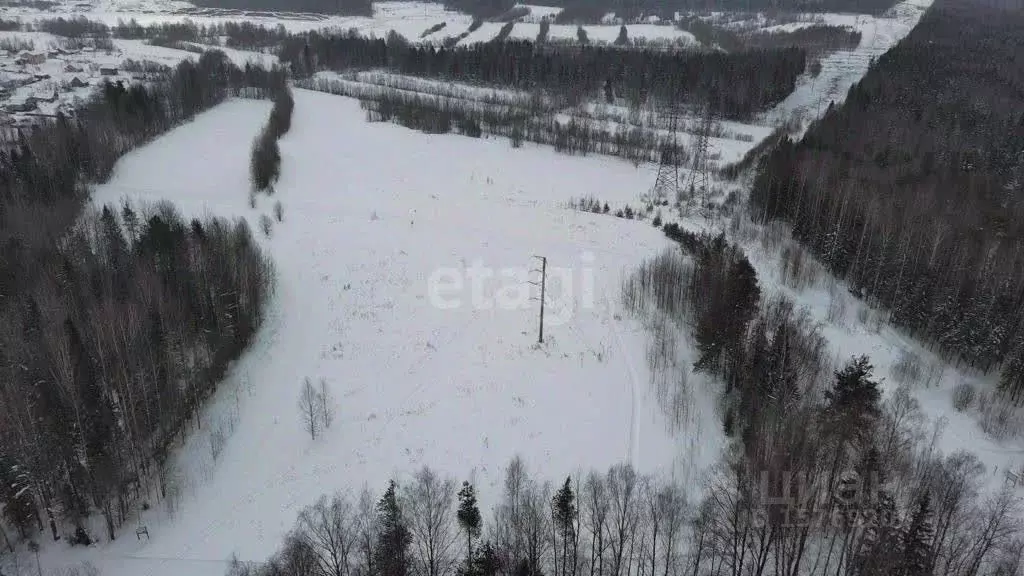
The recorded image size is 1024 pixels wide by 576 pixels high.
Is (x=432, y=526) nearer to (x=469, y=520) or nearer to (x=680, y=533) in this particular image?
(x=469, y=520)

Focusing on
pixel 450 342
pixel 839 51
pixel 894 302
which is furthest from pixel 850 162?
pixel 839 51

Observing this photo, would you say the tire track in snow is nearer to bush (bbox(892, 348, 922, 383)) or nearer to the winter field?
the winter field

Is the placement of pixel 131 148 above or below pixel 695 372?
above

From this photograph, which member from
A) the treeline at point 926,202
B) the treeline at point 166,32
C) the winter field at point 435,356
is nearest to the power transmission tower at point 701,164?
the treeline at point 926,202

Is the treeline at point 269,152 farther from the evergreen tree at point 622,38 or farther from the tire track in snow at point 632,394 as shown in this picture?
the evergreen tree at point 622,38

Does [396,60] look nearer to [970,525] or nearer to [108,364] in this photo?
[108,364]

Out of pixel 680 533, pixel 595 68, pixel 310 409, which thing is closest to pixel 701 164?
pixel 595 68

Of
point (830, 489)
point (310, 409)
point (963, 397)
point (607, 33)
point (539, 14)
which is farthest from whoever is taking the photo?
point (539, 14)
